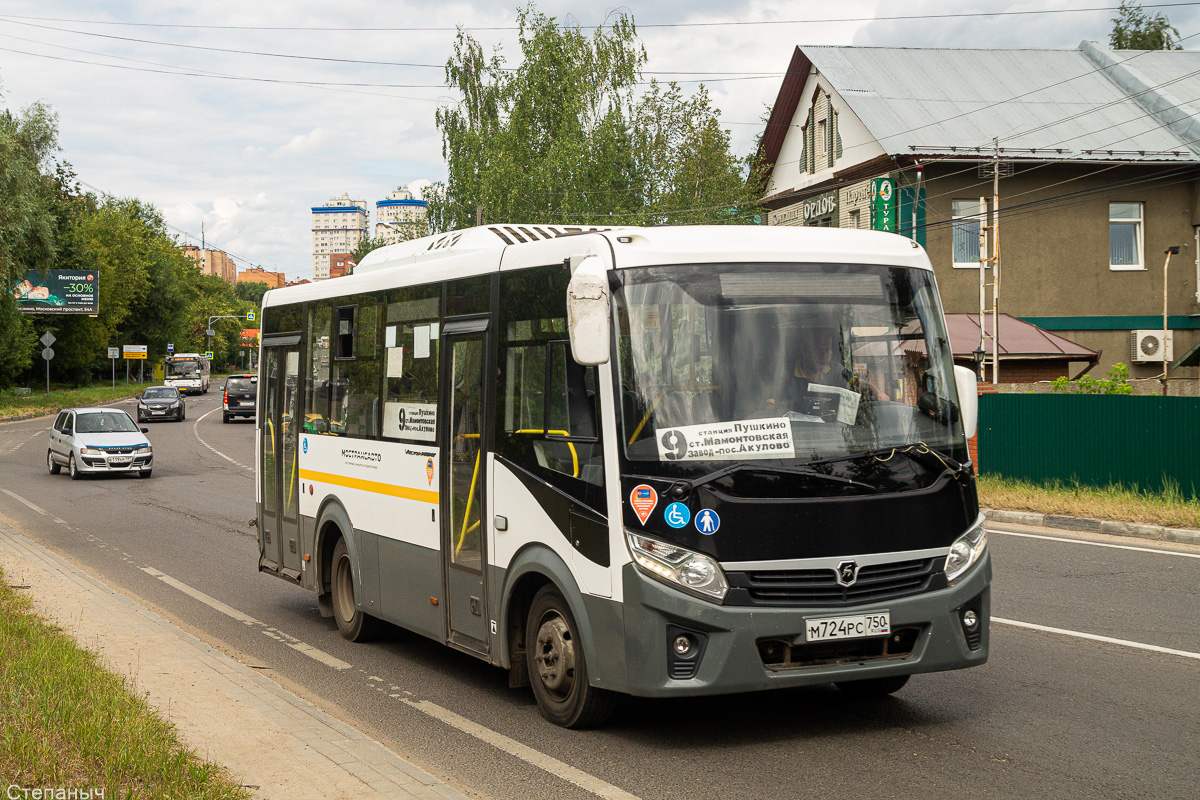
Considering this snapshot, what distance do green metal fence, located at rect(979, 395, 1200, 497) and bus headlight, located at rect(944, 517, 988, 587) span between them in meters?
12.5

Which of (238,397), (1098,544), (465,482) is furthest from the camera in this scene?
(238,397)

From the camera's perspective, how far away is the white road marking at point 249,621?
349 inches

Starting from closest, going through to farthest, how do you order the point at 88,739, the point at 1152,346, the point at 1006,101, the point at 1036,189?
the point at 88,739
the point at 1036,189
the point at 1152,346
the point at 1006,101

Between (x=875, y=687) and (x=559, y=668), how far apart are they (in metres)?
1.91

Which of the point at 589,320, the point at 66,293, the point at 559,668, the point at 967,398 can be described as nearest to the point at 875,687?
the point at 967,398

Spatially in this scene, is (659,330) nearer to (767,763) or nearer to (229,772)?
(767,763)

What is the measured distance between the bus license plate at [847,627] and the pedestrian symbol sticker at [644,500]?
92cm

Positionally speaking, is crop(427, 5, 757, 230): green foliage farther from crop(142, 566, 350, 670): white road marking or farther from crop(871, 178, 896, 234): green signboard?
crop(142, 566, 350, 670): white road marking

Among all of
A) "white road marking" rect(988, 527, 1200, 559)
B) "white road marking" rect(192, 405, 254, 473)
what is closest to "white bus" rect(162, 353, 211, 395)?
"white road marking" rect(192, 405, 254, 473)

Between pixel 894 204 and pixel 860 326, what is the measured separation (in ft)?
92.4

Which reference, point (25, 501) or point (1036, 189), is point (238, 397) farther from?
point (1036, 189)

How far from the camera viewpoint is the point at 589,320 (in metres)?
5.68

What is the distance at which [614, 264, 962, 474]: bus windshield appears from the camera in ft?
19.1

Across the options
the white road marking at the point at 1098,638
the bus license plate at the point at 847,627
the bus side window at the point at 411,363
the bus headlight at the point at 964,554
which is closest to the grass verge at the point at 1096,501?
the white road marking at the point at 1098,638
